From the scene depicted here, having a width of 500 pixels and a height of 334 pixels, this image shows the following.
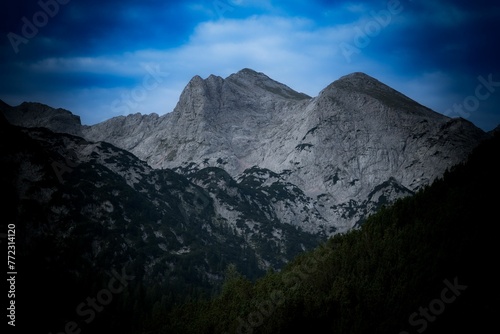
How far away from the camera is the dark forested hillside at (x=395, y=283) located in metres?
73.1

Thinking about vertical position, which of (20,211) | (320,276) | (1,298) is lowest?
(320,276)

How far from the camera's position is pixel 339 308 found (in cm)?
8012

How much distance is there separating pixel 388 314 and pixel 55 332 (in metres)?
97.5

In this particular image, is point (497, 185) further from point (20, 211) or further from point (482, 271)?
point (20, 211)

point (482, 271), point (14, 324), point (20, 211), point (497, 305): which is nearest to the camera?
point (497, 305)

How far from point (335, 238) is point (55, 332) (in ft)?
298

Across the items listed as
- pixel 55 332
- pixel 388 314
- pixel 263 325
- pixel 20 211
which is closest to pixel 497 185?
pixel 388 314

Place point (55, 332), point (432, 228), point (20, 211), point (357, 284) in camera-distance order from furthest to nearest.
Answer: point (20, 211)
point (55, 332)
point (432, 228)
point (357, 284)

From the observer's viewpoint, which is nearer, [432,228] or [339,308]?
[339,308]

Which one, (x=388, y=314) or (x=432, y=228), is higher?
(x=432, y=228)

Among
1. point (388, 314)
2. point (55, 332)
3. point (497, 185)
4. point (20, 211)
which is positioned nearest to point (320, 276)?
point (388, 314)

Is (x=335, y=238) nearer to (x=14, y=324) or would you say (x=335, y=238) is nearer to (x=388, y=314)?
(x=388, y=314)

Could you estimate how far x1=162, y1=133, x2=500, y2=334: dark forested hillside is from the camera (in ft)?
240

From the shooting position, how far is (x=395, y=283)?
8575 centimetres
